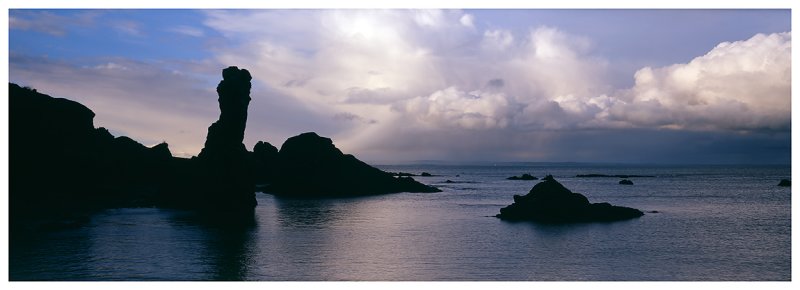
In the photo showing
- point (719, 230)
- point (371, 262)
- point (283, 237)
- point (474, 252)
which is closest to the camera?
point (371, 262)

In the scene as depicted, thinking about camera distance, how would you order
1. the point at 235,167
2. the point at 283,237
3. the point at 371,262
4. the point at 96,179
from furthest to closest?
the point at 96,179
the point at 235,167
the point at 283,237
the point at 371,262

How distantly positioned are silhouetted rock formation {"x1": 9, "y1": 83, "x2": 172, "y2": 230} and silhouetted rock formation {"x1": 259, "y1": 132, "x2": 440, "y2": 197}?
3155 cm

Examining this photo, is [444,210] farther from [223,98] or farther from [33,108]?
[33,108]

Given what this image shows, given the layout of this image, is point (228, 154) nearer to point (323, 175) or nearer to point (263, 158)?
point (323, 175)

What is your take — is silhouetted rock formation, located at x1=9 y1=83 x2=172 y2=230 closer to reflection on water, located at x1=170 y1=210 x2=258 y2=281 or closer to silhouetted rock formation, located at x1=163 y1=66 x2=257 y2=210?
silhouetted rock formation, located at x1=163 y1=66 x2=257 y2=210

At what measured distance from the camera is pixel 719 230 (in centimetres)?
5956

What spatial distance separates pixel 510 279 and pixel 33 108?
8386 centimetres

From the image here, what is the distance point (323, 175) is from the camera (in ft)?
440

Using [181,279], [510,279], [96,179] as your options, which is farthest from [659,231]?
[96,179]

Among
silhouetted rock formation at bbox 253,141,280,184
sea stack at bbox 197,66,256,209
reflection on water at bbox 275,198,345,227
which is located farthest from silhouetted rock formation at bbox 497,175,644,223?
silhouetted rock formation at bbox 253,141,280,184

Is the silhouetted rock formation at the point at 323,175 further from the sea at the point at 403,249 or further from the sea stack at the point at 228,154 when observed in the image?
the sea at the point at 403,249

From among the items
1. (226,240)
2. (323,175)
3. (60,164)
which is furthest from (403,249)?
(323,175)

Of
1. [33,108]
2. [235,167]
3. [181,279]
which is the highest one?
[33,108]

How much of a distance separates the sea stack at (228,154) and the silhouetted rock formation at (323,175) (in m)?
45.0
